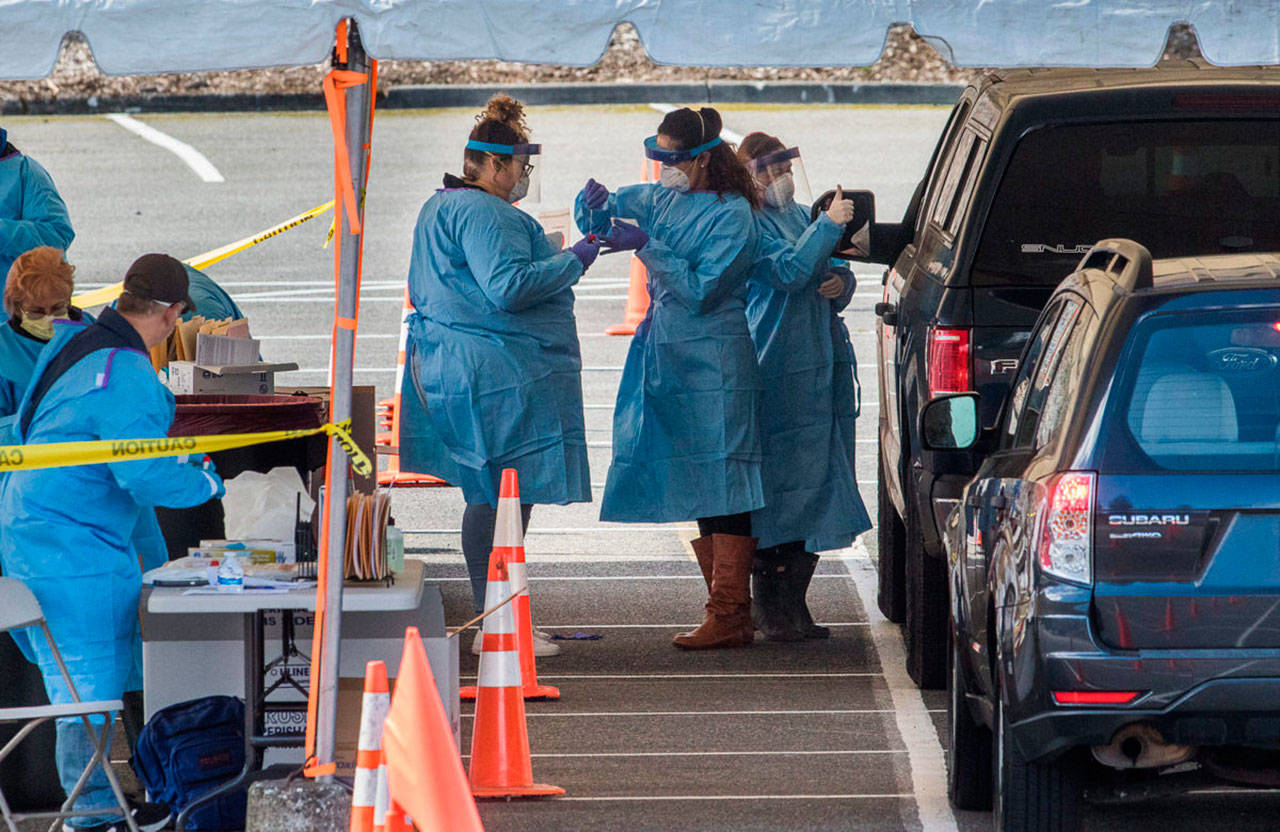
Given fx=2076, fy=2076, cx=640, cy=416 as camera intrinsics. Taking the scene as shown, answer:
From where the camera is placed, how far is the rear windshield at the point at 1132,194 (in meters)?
7.28

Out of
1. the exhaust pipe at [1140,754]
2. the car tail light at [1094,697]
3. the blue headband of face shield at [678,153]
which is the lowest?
the exhaust pipe at [1140,754]

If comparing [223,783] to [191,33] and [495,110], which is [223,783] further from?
[495,110]

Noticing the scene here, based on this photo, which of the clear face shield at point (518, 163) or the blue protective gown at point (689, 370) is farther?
the blue protective gown at point (689, 370)

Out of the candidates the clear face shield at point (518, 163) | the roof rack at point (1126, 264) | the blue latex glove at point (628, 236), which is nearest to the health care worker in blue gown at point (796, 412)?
the blue latex glove at point (628, 236)

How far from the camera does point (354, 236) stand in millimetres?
5875

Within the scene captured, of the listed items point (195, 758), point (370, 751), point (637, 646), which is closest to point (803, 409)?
point (637, 646)

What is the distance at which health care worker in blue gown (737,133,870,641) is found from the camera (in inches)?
348

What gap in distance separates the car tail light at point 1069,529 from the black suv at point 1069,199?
2.27m

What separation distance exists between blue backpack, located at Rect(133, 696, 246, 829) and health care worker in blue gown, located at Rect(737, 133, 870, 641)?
3106 mm

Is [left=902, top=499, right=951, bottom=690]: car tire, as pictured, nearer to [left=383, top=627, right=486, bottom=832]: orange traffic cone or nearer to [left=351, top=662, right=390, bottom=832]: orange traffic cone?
[left=351, top=662, right=390, bottom=832]: orange traffic cone

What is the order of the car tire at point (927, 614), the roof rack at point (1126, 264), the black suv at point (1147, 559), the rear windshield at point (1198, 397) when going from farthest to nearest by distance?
the car tire at point (927, 614)
the roof rack at point (1126, 264)
the rear windshield at point (1198, 397)
the black suv at point (1147, 559)

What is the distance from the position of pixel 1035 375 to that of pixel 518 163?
318cm

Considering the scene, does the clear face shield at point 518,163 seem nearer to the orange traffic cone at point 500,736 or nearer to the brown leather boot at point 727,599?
the brown leather boot at point 727,599

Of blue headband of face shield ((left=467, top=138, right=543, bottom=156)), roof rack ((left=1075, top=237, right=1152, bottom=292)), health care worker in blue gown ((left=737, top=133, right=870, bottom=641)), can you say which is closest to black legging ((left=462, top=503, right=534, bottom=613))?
health care worker in blue gown ((left=737, top=133, right=870, bottom=641))
